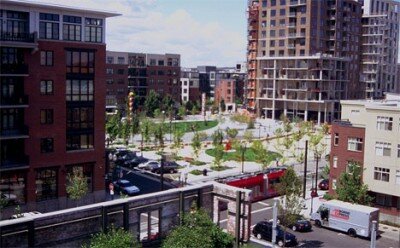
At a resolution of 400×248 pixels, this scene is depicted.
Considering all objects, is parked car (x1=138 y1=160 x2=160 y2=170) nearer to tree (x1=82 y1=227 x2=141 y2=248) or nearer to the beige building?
the beige building

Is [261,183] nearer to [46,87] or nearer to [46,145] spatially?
[46,145]

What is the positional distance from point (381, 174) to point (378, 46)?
86.8 meters

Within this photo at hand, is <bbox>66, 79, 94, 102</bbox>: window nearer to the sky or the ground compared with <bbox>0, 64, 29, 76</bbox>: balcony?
nearer to the ground

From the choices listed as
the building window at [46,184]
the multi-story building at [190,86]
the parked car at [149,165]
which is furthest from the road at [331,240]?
the multi-story building at [190,86]

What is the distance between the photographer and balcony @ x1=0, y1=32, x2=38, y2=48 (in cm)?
3206

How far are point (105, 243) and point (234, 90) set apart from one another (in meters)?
122

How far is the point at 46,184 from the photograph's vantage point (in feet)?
115

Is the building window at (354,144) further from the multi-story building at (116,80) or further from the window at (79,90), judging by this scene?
the multi-story building at (116,80)

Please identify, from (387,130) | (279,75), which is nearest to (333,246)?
(387,130)

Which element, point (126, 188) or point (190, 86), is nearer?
point (126, 188)

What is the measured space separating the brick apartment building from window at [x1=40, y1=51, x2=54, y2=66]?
64767 millimetres

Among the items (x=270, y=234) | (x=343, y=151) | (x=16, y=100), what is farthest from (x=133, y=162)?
(x=270, y=234)

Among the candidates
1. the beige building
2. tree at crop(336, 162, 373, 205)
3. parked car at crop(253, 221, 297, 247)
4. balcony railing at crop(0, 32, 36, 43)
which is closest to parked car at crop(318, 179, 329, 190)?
the beige building

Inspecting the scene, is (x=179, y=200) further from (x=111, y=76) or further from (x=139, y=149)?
(x=111, y=76)
